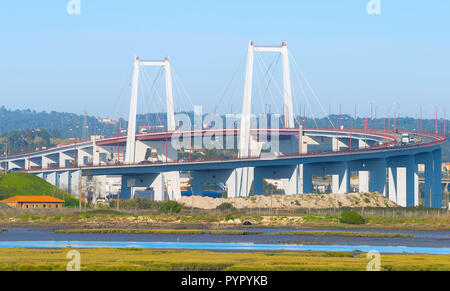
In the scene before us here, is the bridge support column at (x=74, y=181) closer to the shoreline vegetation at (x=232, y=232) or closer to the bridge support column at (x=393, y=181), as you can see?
the bridge support column at (x=393, y=181)

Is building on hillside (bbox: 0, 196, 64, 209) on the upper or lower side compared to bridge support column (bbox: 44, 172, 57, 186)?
lower

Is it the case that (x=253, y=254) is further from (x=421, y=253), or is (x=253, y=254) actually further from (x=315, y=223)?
(x=315, y=223)

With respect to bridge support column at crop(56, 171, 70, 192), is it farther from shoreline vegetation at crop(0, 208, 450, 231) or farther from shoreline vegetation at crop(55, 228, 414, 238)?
shoreline vegetation at crop(55, 228, 414, 238)

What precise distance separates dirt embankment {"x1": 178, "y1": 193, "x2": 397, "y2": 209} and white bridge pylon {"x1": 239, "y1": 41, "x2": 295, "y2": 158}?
1251 cm

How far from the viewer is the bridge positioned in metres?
104

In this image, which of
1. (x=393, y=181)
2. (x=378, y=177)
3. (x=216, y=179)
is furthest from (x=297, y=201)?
(x=393, y=181)

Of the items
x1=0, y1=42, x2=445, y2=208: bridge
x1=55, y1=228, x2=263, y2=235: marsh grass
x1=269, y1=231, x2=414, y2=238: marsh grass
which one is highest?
x1=0, y1=42, x2=445, y2=208: bridge

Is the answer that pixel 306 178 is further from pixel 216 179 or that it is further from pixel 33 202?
pixel 33 202

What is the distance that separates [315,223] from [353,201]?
67.5 ft

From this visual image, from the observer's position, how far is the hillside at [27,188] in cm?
9681

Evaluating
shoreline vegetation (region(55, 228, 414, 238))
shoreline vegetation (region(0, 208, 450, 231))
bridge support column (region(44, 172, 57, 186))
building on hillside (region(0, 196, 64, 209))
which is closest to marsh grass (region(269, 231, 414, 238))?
shoreline vegetation (region(55, 228, 414, 238))
